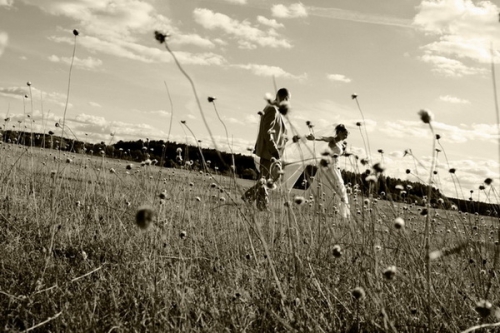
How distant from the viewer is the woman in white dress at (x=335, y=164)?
7.16 feet

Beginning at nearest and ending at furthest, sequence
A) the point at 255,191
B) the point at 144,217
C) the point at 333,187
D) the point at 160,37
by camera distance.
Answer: the point at 144,217 → the point at 160,37 → the point at 333,187 → the point at 255,191

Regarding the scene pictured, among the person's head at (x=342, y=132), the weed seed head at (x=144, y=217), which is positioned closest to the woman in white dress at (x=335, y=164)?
the person's head at (x=342, y=132)

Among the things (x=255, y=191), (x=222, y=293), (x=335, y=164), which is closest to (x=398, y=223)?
(x=222, y=293)

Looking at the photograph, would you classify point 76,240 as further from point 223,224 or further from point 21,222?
point 223,224

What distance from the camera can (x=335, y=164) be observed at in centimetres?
762

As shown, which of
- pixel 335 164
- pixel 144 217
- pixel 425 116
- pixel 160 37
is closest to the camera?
pixel 144 217

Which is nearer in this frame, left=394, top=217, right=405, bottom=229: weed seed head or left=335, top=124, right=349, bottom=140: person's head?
left=394, top=217, right=405, bottom=229: weed seed head

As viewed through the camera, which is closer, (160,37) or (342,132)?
(160,37)

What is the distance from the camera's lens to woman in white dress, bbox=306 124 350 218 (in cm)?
218

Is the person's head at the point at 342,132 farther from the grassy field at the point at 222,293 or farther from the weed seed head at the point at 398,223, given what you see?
the weed seed head at the point at 398,223

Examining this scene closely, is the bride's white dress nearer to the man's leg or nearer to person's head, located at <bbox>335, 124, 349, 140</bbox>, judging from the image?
person's head, located at <bbox>335, 124, 349, 140</bbox>

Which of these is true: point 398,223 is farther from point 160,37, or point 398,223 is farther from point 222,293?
point 160,37

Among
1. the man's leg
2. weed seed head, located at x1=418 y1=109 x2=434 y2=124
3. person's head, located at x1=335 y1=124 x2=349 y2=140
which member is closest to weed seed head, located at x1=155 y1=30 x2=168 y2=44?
the man's leg

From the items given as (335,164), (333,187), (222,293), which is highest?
(335,164)
